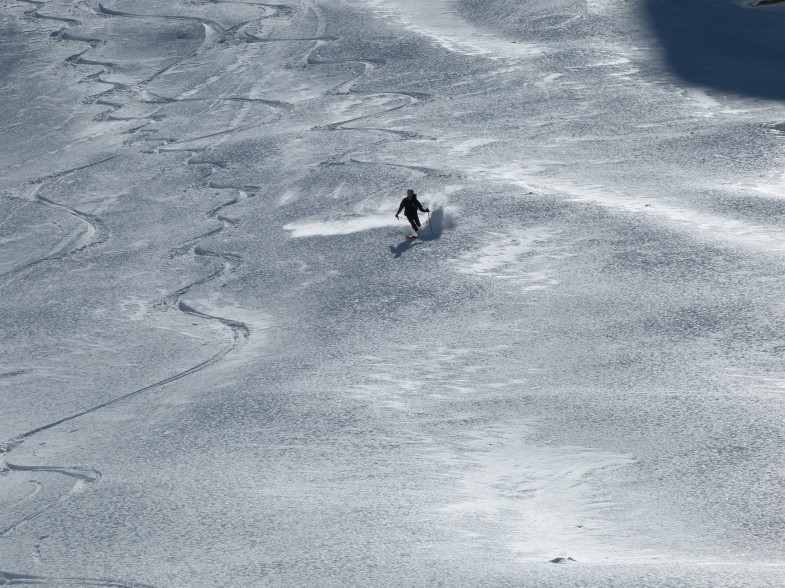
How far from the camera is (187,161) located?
22750 millimetres

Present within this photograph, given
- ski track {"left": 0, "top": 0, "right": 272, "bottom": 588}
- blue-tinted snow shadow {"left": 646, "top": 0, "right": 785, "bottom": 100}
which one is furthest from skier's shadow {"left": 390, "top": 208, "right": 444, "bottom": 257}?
blue-tinted snow shadow {"left": 646, "top": 0, "right": 785, "bottom": 100}

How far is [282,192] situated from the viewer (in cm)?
2003

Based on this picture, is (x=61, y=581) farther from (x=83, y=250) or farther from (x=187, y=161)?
(x=187, y=161)

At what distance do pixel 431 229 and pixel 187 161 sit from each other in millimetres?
7732

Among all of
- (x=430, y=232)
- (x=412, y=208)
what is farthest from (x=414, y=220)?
(x=430, y=232)

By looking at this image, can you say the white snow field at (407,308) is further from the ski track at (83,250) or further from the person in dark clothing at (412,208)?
the person in dark clothing at (412,208)

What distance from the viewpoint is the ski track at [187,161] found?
1013cm

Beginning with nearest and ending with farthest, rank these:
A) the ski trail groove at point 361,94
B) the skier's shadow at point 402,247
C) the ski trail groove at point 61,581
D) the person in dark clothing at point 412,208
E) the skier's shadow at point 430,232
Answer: the ski trail groove at point 61,581
the skier's shadow at point 402,247
the skier's shadow at point 430,232
the person in dark clothing at point 412,208
the ski trail groove at point 361,94

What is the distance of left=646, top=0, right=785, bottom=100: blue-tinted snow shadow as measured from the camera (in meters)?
23.7

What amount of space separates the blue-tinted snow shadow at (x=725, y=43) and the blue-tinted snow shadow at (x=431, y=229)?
8974 millimetres

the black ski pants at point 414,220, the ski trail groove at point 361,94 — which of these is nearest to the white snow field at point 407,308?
the ski trail groove at point 361,94

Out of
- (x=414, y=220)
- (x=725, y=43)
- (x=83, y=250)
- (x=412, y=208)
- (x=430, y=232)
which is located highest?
(x=725, y=43)

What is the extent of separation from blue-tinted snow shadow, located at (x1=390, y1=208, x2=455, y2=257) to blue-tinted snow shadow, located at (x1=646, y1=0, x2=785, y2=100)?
8974 mm

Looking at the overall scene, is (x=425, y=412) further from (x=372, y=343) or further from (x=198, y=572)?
(x=198, y=572)
